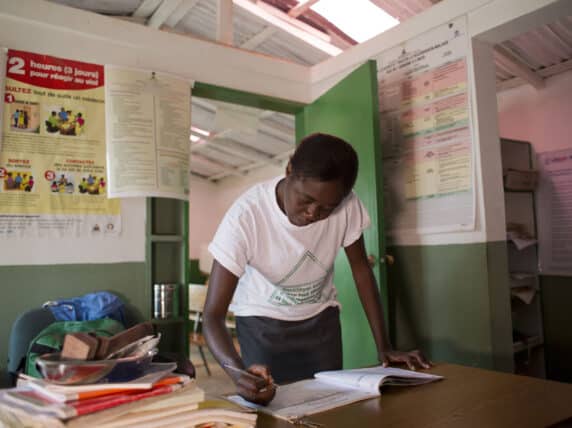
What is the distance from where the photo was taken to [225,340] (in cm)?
123

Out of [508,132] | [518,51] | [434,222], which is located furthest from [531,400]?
[508,132]

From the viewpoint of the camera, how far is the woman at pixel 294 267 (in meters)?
1.29

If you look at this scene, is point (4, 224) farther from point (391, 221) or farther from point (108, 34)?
point (391, 221)

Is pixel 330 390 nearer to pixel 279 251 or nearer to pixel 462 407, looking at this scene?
pixel 462 407

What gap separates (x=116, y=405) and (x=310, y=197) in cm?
78

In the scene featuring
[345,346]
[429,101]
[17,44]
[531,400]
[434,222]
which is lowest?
[345,346]

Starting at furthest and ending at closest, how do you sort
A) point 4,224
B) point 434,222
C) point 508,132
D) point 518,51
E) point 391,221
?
point 508,132, point 518,51, point 391,221, point 434,222, point 4,224

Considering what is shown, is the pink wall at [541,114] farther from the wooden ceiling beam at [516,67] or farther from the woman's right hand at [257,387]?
the woman's right hand at [257,387]

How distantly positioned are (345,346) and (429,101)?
1498 mm

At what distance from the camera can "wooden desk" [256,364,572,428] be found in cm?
87

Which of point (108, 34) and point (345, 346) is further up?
point (108, 34)

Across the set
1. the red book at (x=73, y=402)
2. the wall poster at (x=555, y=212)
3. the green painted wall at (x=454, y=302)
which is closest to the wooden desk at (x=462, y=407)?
the red book at (x=73, y=402)

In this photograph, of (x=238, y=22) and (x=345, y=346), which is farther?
(x=238, y=22)

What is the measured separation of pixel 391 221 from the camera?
2.82 metres
